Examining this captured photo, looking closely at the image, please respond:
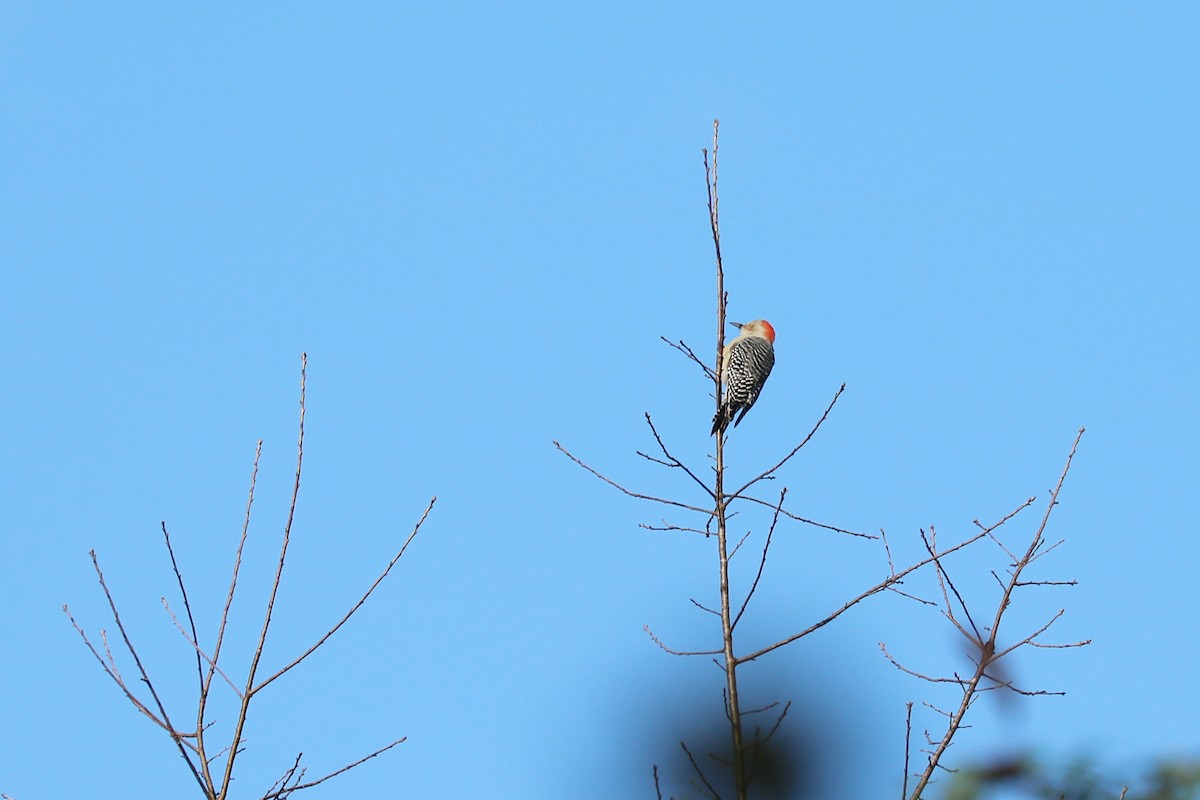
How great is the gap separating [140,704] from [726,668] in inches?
54.0

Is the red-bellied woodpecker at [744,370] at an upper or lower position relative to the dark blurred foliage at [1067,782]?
upper

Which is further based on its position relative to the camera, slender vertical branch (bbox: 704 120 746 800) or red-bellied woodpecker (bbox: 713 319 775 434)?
red-bellied woodpecker (bbox: 713 319 775 434)

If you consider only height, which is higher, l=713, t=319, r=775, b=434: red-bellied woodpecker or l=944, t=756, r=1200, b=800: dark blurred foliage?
l=713, t=319, r=775, b=434: red-bellied woodpecker

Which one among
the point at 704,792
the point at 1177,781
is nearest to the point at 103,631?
the point at 704,792

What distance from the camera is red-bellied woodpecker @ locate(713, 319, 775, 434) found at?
27.7ft

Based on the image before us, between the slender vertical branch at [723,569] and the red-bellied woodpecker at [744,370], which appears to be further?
the red-bellied woodpecker at [744,370]

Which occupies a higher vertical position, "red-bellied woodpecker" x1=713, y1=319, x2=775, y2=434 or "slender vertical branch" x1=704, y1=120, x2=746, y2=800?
"red-bellied woodpecker" x1=713, y1=319, x2=775, y2=434

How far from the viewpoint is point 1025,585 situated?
3.80 meters

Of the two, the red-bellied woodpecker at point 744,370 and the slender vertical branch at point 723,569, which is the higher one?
the red-bellied woodpecker at point 744,370

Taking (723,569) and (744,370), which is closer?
(723,569)

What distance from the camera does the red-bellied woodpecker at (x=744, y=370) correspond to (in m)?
8.45

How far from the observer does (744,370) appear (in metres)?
8.88

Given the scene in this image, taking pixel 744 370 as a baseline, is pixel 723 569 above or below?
below

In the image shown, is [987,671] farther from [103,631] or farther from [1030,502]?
[103,631]
